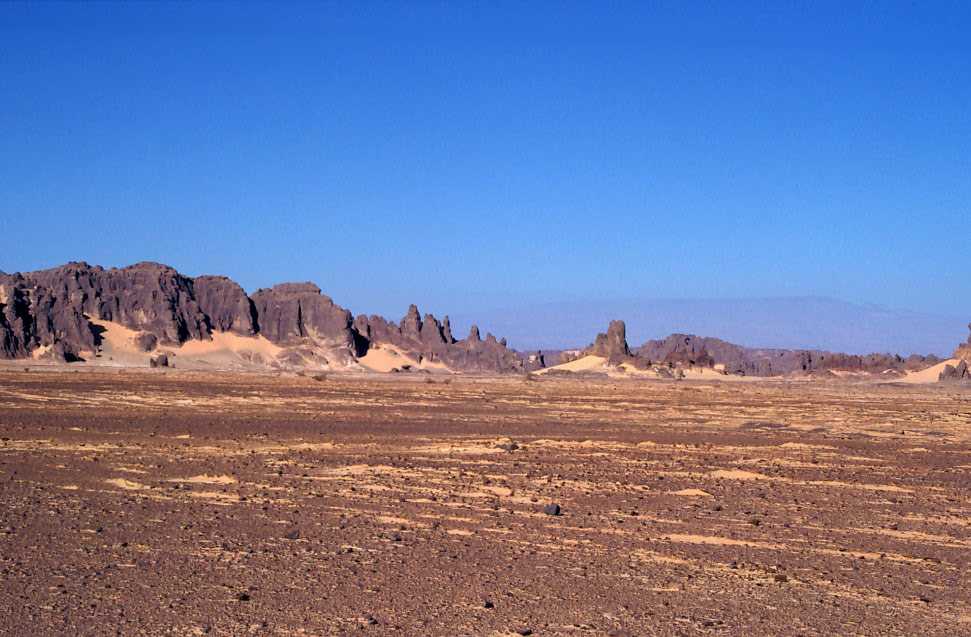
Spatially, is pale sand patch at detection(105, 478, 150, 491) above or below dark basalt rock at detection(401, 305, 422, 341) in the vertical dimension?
below

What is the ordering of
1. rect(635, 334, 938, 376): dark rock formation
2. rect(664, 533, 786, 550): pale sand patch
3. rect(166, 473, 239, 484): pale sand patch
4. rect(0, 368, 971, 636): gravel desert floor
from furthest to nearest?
rect(635, 334, 938, 376): dark rock formation, rect(166, 473, 239, 484): pale sand patch, rect(664, 533, 786, 550): pale sand patch, rect(0, 368, 971, 636): gravel desert floor

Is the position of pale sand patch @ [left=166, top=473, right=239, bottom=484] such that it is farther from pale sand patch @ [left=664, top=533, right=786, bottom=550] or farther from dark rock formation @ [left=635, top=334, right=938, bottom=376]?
dark rock formation @ [left=635, top=334, right=938, bottom=376]

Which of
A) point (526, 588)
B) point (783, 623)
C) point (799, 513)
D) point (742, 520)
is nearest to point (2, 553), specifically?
point (526, 588)

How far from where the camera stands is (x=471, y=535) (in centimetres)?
1106

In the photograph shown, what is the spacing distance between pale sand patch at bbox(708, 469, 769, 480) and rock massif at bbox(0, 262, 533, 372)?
3997 inches

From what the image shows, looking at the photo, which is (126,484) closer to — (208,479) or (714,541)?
(208,479)

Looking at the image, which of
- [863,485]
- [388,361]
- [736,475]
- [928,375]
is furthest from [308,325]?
[863,485]

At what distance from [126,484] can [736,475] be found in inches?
397

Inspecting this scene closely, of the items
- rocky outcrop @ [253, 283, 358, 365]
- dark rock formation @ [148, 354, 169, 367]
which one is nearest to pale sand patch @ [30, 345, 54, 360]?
dark rock formation @ [148, 354, 169, 367]

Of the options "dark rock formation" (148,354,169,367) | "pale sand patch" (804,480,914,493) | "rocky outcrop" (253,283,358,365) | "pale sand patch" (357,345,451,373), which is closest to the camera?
"pale sand patch" (804,480,914,493)

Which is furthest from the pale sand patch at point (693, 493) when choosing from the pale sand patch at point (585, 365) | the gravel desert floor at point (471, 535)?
the pale sand patch at point (585, 365)

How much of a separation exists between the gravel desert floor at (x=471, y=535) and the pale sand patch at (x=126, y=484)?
0.08 m

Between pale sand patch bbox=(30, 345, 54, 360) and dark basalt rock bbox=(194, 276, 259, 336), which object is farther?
dark basalt rock bbox=(194, 276, 259, 336)

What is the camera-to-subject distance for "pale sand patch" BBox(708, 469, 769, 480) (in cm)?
1688
